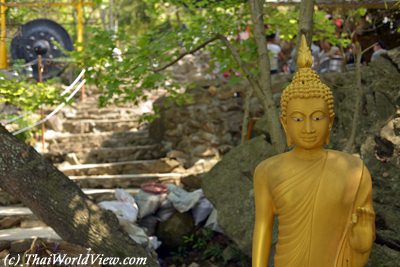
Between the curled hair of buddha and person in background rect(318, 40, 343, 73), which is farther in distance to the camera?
person in background rect(318, 40, 343, 73)

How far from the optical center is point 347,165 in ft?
9.77

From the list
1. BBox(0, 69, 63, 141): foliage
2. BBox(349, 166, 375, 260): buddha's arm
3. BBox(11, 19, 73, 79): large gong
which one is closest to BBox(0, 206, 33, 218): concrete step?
BBox(0, 69, 63, 141): foliage

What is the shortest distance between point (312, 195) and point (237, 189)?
10.5 ft

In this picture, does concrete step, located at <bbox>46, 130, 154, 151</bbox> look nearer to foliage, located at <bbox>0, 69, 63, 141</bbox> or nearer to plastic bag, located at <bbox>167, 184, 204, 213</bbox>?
plastic bag, located at <bbox>167, 184, 204, 213</bbox>

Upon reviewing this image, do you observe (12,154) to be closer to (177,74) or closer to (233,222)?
(233,222)

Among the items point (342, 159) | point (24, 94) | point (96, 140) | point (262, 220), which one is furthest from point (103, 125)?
point (342, 159)

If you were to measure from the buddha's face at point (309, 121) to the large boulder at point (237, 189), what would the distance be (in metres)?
2.85

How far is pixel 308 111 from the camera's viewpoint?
299 cm

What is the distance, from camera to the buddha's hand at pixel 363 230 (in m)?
2.82

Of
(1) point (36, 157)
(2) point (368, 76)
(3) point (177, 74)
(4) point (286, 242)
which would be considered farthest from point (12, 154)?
(3) point (177, 74)

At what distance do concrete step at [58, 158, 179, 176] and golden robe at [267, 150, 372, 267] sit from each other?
20.1 feet

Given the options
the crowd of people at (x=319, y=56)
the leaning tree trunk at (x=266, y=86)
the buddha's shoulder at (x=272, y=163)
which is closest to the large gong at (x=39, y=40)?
the crowd of people at (x=319, y=56)

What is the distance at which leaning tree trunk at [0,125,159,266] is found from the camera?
4461mm

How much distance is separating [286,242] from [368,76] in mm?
3544
